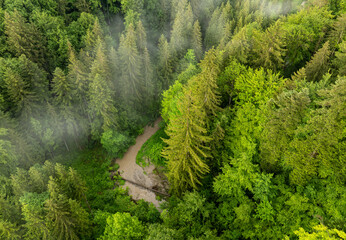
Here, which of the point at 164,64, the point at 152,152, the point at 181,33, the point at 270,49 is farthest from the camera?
the point at 181,33

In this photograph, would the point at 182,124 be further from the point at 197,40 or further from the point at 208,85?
the point at 197,40

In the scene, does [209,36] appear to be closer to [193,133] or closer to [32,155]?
[193,133]

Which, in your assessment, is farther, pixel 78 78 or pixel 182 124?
pixel 78 78

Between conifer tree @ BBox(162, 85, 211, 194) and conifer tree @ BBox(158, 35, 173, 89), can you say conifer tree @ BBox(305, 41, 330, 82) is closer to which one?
conifer tree @ BBox(162, 85, 211, 194)

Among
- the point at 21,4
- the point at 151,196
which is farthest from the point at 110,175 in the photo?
the point at 21,4

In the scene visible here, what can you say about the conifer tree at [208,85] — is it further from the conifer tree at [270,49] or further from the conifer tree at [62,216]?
the conifer tree at [62,216]

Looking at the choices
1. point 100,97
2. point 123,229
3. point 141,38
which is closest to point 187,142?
point 123,229

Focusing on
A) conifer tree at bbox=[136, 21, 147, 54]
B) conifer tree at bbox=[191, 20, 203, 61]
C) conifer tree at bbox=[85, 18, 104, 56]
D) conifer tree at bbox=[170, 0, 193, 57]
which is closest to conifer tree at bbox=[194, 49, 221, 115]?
conifer tree at bbox=[170, 0, 193, 57]

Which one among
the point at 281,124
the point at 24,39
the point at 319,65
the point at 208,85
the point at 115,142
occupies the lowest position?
the point at 115,142
